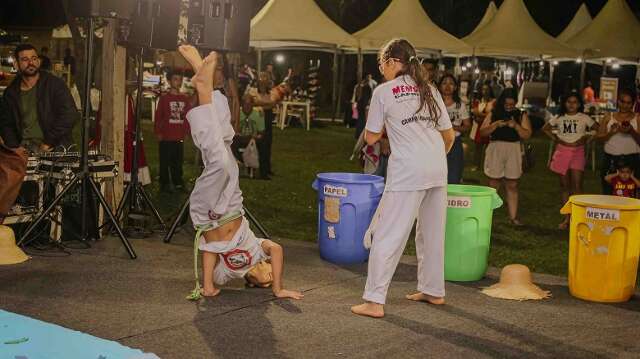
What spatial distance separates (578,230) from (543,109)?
19571 millimetres

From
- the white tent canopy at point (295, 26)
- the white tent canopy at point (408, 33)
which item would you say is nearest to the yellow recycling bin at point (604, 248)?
the white tent canopy at point (295, 26)

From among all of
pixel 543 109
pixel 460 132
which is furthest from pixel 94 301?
pixel 543 109

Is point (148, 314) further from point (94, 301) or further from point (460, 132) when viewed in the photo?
point (460, 132)

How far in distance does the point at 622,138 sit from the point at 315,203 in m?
4.12

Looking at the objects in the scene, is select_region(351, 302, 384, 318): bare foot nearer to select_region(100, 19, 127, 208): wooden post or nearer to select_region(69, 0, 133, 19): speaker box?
select_region(69, 0, 133, 19): speaker box

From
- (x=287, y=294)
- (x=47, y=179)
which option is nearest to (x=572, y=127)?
(x=287, y=294)

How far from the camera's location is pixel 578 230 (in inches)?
262

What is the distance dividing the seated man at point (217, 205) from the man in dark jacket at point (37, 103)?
265cm

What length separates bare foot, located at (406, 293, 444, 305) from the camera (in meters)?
6.38

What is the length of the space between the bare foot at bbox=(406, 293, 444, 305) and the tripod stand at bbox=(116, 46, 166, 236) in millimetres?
3313

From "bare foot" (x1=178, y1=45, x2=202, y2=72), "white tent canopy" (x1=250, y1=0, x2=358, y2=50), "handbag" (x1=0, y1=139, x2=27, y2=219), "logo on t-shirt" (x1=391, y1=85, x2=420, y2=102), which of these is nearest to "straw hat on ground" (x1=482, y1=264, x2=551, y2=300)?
"logo on t-shirt" (x1=391, y1=85, x2=420, y2=102)

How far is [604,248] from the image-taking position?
257 inches

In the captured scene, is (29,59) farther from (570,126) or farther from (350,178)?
(570,126)

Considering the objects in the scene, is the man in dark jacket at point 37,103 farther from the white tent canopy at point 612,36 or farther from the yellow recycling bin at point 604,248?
the white tent canopy at point 612,36
